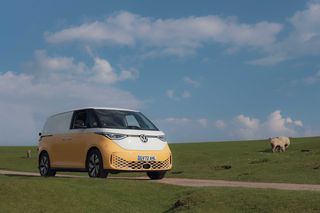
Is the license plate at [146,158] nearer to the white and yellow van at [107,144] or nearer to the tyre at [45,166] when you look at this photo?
the white and yellow van at [107,144]

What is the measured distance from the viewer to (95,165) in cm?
1700

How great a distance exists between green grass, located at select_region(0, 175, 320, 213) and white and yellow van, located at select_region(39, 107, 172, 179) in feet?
4.49

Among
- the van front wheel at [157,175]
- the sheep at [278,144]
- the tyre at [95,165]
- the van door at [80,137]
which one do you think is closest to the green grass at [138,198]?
the tyre at [95,165]

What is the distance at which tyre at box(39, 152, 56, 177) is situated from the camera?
1975 centimetres

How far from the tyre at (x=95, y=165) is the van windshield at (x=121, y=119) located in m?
0.94

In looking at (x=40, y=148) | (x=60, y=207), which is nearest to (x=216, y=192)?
(x=60, y=207)

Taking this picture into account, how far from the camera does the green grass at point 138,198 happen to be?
11220 mm

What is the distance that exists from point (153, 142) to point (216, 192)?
15.8ft

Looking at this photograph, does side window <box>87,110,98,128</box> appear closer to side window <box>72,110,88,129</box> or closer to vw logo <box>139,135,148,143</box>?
side window <box>72,110,88,129</box>

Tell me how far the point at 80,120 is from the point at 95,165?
1998mm

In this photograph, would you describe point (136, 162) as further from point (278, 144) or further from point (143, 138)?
point (278, 144)

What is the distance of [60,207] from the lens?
503 inches

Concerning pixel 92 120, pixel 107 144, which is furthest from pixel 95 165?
pixel 92 120

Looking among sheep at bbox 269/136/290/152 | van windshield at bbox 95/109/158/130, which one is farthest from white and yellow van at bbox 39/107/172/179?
sheep at bbox 269/136/290/152
